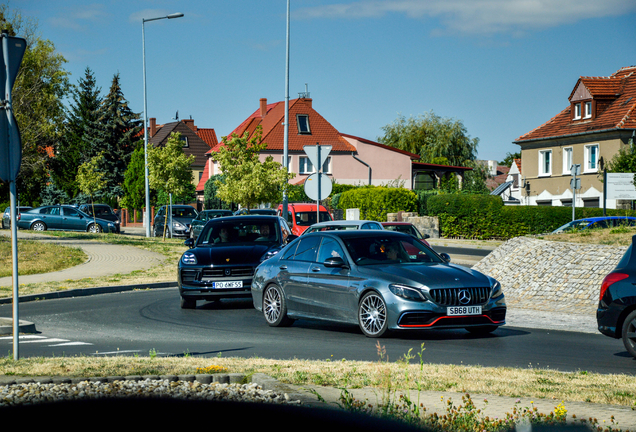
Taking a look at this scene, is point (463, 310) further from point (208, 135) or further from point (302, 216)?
point (208, 135)

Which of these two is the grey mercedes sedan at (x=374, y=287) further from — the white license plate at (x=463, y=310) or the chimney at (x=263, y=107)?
the chimney at (x=263, y=107)

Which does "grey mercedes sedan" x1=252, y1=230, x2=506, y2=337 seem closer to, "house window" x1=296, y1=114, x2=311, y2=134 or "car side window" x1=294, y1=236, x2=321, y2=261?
"car side window" x1=294, y1=236, x2=321, y2=261

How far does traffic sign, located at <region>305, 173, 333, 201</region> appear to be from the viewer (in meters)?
19.0

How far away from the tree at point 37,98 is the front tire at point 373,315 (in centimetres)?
2930

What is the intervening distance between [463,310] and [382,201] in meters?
32.6

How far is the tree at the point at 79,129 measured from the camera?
3024 inches

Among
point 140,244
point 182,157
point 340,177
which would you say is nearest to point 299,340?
point 140,244

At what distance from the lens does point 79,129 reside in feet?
266

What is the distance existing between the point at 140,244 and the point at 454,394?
2818cm

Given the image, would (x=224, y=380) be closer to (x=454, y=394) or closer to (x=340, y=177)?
(x=454, y=394)

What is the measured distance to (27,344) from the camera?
10336 mm

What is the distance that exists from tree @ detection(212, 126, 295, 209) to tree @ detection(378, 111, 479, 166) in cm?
4584

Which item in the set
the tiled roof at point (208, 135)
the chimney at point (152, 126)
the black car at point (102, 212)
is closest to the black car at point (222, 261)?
the black car at point (102, 212)

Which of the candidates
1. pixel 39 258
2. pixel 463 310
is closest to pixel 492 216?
pixel 39 258
